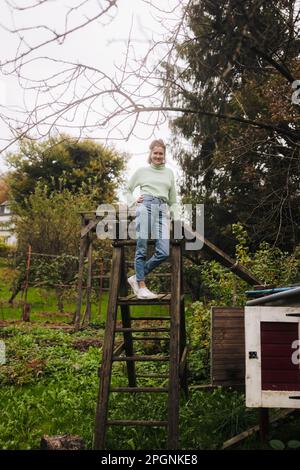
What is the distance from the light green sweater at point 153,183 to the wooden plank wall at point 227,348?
1.21 m

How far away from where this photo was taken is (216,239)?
15.9 meters

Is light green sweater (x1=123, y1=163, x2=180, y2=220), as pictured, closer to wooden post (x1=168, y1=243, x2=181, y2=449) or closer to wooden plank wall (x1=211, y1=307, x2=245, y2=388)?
wooden post (x1=168, y1=243, x2=181, y2=449)

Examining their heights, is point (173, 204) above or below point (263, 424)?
above

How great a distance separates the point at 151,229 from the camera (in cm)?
498

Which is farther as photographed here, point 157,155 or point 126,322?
A: point 126,322

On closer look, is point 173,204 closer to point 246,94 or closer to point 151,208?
point 151,208

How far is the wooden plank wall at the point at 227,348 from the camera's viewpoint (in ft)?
16.7

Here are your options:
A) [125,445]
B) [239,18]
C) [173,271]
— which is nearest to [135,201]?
[173,271]

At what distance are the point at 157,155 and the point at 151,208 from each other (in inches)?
22.3

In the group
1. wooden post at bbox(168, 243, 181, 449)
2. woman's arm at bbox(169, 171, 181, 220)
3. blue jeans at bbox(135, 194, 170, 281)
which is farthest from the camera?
woman's arm at bbox(169, 171, 181, 220)

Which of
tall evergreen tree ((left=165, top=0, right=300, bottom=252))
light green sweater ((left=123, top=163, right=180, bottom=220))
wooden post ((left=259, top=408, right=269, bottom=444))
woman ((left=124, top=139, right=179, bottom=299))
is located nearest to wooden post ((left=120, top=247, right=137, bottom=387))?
woman ((left=124, top=139, right=179, bottom=299))

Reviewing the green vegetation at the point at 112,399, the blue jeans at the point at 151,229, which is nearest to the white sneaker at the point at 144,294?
the blue jeans at the point at 151,229

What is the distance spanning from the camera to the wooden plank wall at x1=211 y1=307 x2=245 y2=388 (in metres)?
5.10

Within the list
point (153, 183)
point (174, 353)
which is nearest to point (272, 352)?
point (174, 353)
